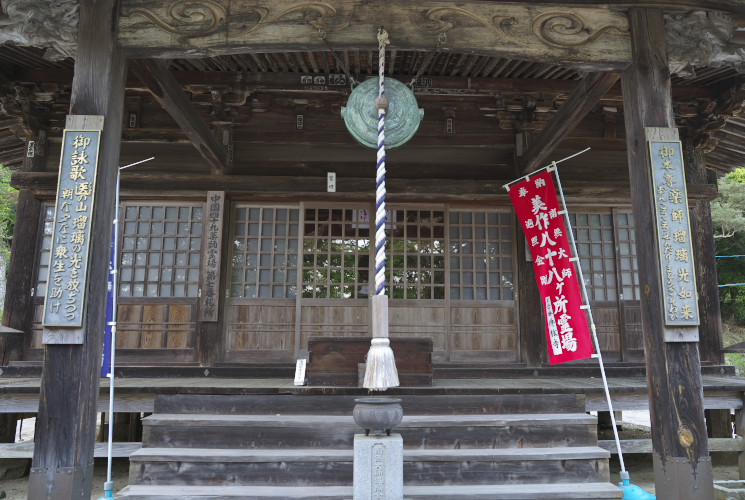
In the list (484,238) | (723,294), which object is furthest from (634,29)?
(723,294)

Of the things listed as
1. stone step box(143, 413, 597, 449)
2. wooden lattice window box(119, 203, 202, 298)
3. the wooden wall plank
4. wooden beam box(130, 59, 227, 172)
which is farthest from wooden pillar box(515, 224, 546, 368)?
the wooden wall plank

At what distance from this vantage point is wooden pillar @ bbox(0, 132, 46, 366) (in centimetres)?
687

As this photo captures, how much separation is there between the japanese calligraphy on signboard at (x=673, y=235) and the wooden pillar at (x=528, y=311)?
10.1 feet

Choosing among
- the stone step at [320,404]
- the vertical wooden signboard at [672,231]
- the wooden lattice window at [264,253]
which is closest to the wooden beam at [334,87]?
the wooden lattice window at [264,253]

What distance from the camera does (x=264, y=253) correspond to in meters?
7.42

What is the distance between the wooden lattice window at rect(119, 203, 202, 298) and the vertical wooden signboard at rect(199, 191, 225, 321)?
284mm

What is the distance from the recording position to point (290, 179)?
7.12 m

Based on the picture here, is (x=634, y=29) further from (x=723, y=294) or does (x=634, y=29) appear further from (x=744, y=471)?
(x=723, y=294)

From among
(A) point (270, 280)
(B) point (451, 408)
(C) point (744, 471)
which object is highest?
(A) point (270, 280)

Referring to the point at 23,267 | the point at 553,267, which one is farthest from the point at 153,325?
the point at 553,267

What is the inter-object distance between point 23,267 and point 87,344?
4162 mm

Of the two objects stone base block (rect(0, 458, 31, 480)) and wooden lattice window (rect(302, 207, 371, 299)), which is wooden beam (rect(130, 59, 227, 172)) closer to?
wooden lattice window (rect(302, 207, 371, 299))

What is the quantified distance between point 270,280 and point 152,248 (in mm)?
1786

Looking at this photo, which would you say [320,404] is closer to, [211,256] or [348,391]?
[348,391]
